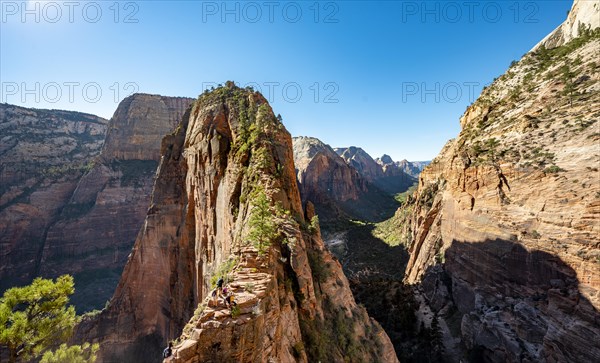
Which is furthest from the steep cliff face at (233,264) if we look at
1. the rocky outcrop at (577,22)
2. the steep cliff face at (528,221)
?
the rocky outcrop at (577,22)

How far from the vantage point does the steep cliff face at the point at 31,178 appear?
3002 inches

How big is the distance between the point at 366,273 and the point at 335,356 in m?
42.7

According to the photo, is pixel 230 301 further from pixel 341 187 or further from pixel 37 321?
pixel 341 187

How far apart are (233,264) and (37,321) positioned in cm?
1050

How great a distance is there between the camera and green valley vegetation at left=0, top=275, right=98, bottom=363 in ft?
38.9

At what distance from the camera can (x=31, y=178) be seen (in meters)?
88.9

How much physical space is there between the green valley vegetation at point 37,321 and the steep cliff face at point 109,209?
7329cm

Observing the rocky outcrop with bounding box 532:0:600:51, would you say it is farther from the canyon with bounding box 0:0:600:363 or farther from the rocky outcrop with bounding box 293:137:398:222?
the rocky outcrop with bounding box 293:137:398:222

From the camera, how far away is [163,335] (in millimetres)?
33031

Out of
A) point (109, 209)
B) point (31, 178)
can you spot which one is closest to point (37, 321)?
point (109, 209)

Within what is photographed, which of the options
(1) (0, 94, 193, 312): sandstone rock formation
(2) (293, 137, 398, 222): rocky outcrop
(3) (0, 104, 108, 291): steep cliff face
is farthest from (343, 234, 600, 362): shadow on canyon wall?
(3) (0, 104, 108, 291): steep cliff face

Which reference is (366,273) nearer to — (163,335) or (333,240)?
(333,240)

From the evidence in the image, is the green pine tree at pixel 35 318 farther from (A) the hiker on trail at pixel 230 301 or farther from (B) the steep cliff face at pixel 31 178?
(B) the steep cliff face at pixel 31 178

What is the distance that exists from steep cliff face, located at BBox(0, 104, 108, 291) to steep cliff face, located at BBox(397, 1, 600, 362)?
353 feet
